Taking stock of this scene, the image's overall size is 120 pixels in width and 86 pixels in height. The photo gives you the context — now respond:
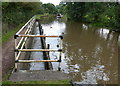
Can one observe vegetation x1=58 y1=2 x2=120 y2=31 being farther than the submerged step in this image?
Yes

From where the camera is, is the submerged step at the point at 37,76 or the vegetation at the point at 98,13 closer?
the submerged step at the point at 37,76

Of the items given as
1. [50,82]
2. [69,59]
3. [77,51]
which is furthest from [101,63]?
[50,82]

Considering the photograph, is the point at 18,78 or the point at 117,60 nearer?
the point at 18,78

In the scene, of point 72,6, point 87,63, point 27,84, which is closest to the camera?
point 27,84

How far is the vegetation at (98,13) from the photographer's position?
69.7 ft

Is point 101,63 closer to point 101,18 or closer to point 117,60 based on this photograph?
point 117,60

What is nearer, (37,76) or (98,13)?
(37,76)

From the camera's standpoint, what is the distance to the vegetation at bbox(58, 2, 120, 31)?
69.7ft

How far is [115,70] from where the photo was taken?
793cm

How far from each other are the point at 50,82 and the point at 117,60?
7330 millimetres

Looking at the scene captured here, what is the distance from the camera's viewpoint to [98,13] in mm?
30422

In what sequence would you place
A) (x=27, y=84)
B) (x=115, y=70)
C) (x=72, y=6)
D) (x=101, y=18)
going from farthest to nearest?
1. (x=72, y=6)
2. (x=101, y=18)
3. (x=115, y=70)
4. (x=27, y=84)

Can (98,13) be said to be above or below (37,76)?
above

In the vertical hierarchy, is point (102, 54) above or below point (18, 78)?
below
